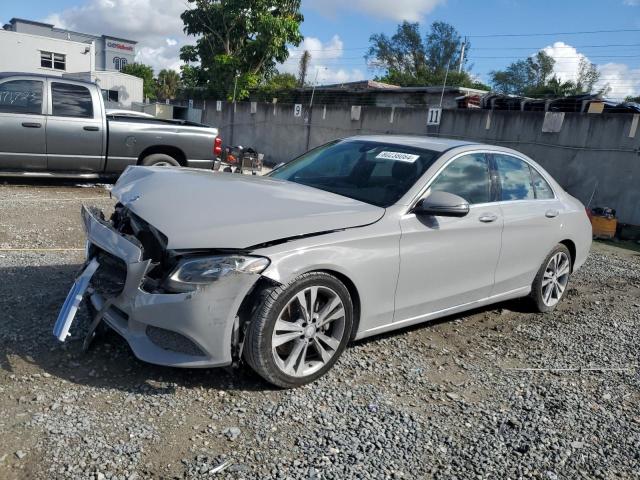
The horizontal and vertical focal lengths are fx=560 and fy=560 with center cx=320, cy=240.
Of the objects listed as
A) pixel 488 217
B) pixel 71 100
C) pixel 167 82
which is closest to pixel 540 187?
pixel 488 217

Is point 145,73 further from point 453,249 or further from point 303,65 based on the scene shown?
point 453,249

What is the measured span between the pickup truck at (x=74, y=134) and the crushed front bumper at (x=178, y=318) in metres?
6.95

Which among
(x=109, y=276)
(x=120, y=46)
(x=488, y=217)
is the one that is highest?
(x=120, y=46)

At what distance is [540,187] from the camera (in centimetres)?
523

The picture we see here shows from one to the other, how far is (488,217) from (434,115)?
35.0 ft

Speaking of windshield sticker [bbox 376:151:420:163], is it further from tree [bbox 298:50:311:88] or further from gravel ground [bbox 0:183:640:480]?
tree [bbox 298:50:311:88]

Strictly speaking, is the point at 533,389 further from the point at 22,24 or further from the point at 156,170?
the point at 22,24

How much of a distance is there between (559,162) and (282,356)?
1047cm

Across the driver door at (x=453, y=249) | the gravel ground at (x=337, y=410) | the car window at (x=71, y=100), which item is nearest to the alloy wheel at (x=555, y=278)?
the gravel ground at (x=337, y=410)

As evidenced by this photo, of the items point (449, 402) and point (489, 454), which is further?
point (449, 402)

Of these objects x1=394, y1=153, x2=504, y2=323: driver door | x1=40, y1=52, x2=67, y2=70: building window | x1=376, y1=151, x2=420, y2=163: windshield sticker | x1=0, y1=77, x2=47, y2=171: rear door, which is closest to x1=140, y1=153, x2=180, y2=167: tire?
x1=0, y1=77, x2=47, y2=171: rear door

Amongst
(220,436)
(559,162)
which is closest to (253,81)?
(559,162)

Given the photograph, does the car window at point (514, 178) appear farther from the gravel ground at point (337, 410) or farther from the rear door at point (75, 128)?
the rear door at point (75, 128)

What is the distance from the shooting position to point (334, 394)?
343 centimetres
